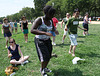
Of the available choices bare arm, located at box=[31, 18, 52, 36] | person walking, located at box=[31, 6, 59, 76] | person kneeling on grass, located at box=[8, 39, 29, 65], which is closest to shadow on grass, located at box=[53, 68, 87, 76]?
person walking, located at box=[31, 6, 59, 76]

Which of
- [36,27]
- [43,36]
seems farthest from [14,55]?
[36,27]

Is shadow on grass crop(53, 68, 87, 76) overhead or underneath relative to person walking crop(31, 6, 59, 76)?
underneath

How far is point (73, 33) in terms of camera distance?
4.46 meters

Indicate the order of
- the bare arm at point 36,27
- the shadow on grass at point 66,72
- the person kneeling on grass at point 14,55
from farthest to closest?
the person kneeling on grass at point 14,55
the shadow on grass at point 66,72
the bare arm at point 36,27

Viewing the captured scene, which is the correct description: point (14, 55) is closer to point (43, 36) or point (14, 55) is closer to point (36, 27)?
point (43, 36)

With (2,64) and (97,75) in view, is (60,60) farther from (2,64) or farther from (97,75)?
(2,64)

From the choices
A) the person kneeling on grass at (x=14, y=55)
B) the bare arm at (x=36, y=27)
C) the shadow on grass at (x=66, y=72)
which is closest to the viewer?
the bare arm at (x=36, y=27)

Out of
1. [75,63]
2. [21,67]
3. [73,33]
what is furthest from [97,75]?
[21,67]

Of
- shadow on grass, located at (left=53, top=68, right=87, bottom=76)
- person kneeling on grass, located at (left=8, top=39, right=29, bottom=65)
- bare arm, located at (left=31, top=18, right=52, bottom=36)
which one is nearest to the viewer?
bare arm, located at (left=31, top=18, right=52, bottom=36)

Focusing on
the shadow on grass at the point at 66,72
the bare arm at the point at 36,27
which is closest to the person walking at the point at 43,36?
the bare arm at the point at 36,27

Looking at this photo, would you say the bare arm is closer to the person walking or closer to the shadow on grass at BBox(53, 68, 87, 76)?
the person walking

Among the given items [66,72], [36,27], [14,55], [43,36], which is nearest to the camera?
[36,27]

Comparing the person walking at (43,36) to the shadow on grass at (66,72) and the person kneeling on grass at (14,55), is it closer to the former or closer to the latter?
the shadow on grass at (66,72)

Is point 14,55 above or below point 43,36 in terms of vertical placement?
below
